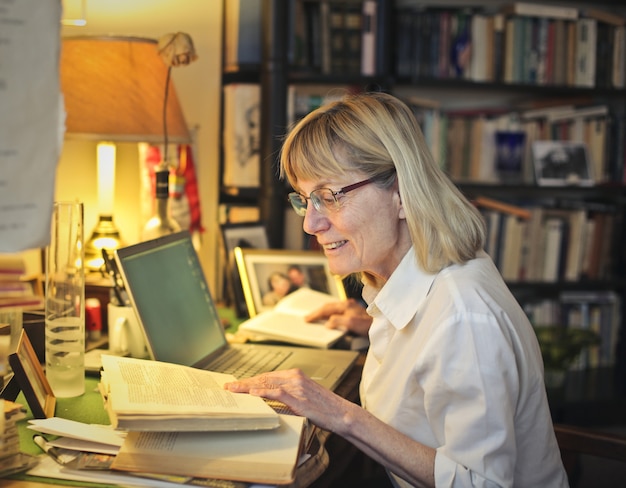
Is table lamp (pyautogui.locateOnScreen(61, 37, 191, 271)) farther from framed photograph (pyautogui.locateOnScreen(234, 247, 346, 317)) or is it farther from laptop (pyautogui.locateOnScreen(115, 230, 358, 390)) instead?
framed photograph (pyautogui.locateOnScreen(234, 247, 346, 317))

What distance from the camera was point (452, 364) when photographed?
1.20 m

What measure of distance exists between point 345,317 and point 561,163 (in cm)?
166

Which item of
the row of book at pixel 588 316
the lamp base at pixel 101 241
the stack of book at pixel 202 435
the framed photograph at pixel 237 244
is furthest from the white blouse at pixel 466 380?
the row of book at pixel 588 316

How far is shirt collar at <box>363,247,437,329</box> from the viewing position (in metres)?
1.37

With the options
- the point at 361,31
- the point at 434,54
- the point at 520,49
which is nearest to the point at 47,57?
the point at 361,31

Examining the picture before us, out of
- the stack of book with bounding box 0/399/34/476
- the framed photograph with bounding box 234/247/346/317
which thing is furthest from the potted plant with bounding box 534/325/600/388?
the stack of book with bounding box 0/399/34/476

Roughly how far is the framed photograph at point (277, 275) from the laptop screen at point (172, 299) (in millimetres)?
317

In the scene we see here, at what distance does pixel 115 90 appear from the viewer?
6.15 feet

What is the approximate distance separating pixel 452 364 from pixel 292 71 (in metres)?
1.80

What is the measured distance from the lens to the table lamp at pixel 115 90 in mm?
1852

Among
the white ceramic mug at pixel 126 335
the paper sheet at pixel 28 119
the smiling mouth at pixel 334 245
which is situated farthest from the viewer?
the white ceramic mug at pixel 126 335

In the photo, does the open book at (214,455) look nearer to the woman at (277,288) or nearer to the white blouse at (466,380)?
the white blouse at (466,380)

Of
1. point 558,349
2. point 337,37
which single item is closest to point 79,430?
point 337,37

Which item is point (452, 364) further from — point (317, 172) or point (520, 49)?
point (520, 49)
